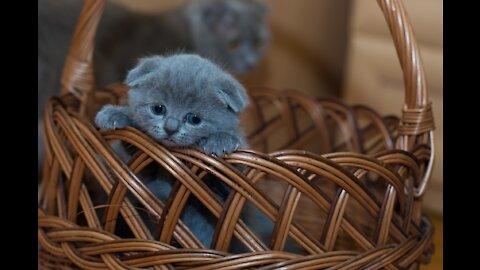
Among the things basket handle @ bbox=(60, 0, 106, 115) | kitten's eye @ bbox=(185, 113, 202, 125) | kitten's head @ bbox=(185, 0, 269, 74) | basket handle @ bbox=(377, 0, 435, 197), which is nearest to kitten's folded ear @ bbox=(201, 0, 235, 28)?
kitten's head @ bbox=(185, 0, 269, 74)

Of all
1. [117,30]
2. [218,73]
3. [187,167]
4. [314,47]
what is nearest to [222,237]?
[187,167]

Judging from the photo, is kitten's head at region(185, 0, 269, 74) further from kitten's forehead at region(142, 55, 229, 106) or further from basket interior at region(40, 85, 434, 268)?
kitten's forehead at region(142, 55, 229, 106)

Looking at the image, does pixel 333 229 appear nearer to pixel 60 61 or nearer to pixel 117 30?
pixel 60 61

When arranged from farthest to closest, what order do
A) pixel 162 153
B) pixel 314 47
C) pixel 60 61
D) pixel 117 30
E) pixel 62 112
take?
pixel 314 47
pixel 117 30
pixel 60 61
pixel 62 112
pixel 162 153

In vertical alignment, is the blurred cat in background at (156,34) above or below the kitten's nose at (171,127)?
above

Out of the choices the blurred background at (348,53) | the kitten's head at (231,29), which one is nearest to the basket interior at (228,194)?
the blurred background at (348,53)

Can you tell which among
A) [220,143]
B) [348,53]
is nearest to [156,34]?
[348,53]

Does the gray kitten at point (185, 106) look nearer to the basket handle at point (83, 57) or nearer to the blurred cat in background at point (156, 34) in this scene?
the basket handle at point (83, 57)
